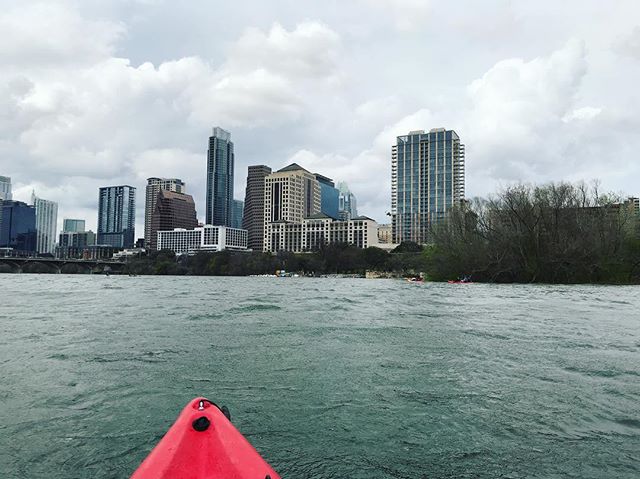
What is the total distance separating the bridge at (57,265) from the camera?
114125 mm

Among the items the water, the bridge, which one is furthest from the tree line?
the bridge

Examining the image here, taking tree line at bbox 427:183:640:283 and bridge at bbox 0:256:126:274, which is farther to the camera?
bridge at bbox 0:256:126:274

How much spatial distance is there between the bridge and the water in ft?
386

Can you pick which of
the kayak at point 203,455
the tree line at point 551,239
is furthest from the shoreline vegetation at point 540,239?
the kayak at point 203,455

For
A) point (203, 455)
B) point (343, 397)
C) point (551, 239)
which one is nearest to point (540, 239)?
point (551, 239)

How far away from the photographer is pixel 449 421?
587cm

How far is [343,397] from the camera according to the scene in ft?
22.7

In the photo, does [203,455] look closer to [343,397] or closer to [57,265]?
[343,397]

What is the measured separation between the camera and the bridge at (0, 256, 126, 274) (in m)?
114

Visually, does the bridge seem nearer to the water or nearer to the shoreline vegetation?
the shoreline vegetation

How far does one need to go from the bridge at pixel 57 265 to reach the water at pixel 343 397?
118 m

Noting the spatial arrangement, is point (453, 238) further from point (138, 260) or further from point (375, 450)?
point (138, 260)

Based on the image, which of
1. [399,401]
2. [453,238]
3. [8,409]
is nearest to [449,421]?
[399,401]

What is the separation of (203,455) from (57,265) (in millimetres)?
135366
